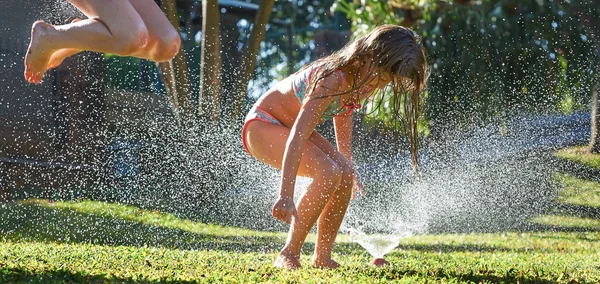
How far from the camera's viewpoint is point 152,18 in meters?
3.96

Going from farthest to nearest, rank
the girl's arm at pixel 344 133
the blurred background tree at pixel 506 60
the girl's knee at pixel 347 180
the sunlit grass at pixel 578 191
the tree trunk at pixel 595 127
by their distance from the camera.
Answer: the blurred background tree at pixel 506 60 < the tree trunk at pixel 595 127 < the sunlit grass at pixel 578 191 < the girl's arm at pixel 344 133 < the girl's knee at pixel 347 180

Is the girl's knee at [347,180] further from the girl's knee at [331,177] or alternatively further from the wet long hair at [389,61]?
the wet long hair at [389,61]

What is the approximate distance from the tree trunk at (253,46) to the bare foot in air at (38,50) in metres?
5.75

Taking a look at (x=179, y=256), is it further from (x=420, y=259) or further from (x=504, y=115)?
(x=504, y=115)

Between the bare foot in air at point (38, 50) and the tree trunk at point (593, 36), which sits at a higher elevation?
the tree trunk at point (593, 36)

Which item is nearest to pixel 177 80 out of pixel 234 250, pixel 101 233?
pixel 101 233

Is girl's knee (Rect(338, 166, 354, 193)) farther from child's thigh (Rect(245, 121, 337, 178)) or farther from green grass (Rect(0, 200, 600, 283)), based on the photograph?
green grass (Rect(0, 200, 600, 283))

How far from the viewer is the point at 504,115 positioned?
35.5ft

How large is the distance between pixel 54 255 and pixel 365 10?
8.81m

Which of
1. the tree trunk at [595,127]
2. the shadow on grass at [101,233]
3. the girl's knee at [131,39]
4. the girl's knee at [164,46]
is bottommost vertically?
the shadow on grass at [101,233]

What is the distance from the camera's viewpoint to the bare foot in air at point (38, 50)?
3646 millimetres

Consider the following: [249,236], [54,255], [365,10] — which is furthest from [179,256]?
[365,10]

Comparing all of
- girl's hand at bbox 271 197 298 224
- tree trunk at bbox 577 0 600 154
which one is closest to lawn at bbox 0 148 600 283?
girl's hand at bbox 271 197 298 224

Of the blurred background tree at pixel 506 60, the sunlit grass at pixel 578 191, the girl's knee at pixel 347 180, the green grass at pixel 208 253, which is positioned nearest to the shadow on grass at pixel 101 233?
the green grass at pixel 208 253
